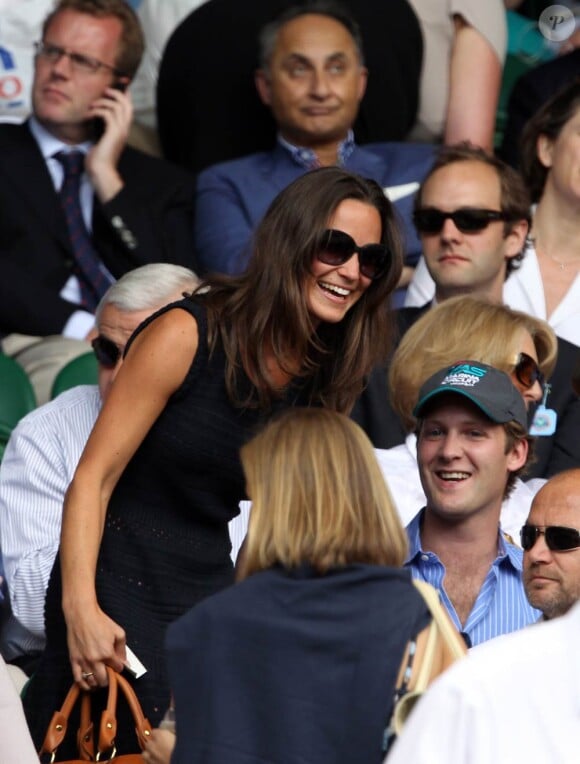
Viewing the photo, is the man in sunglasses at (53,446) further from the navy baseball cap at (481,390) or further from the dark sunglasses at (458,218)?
the dark sunglasses at (458,218)

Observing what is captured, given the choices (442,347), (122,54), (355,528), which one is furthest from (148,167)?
(355,528)

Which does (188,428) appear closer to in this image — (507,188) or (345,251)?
(345,251)

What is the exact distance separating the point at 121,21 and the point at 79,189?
702 mm

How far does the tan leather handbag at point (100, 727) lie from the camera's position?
3.81 m

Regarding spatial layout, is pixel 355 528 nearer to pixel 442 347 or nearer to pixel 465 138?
pixel 442 347

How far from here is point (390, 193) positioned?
23.2 ft

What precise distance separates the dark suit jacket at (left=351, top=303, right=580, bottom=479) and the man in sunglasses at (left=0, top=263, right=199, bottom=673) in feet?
2.46

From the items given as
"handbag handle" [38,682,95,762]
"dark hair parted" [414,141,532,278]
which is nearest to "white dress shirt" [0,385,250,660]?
"handbag handle" [38,682,95,762]

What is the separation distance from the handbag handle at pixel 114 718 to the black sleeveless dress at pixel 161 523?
0.49ft

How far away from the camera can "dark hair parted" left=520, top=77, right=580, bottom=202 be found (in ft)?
22.2

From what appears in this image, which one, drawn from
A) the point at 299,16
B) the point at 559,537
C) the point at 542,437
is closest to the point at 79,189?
the point at 299,16

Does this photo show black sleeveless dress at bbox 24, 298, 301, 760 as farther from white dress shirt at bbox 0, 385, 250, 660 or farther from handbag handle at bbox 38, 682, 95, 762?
white dress shirt at bbox 0, 385, 250, 660

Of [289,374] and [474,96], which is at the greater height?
[474,96]

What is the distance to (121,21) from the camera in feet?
23.4
